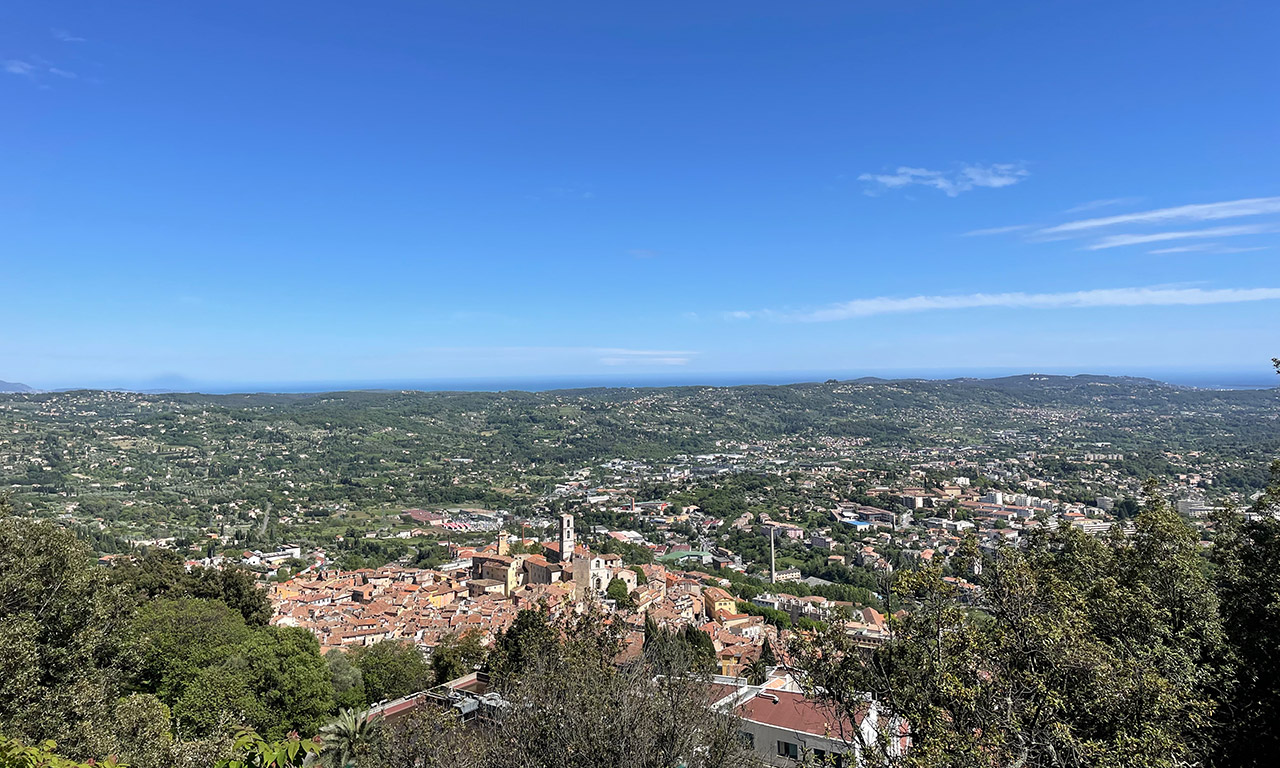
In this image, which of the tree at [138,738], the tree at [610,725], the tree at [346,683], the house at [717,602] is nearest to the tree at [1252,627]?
the tree at [610,725]

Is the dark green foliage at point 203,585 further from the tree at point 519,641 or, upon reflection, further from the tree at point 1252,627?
the tree at point 1252,627

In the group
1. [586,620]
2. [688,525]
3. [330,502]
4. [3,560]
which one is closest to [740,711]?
[586,620]

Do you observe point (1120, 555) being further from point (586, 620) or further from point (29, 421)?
point (29, 421)

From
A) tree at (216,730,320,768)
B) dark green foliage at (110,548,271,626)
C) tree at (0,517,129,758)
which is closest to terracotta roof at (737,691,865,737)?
tree at (216,730,320,768)

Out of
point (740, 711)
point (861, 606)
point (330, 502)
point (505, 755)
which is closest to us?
point (505, 755)

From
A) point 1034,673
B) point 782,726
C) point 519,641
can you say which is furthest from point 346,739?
point 1034,673
